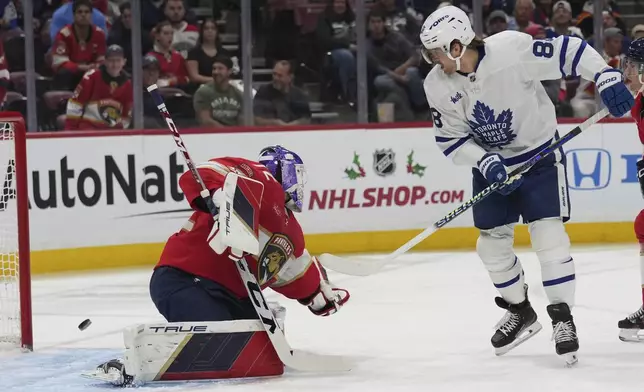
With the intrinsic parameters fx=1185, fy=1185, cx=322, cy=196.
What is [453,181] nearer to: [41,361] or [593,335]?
[593,335]

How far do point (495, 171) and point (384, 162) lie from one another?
3.33 meters

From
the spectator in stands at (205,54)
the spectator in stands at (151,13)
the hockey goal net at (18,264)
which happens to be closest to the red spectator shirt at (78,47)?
the spectator in stands at (151,13)

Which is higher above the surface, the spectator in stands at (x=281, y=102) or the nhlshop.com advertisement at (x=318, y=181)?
the spectator in stands at (x=281, y=102)

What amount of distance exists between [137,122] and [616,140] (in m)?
2.84

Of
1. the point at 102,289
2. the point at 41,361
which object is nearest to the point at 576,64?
the point at 41,361

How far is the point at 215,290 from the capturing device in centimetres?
361

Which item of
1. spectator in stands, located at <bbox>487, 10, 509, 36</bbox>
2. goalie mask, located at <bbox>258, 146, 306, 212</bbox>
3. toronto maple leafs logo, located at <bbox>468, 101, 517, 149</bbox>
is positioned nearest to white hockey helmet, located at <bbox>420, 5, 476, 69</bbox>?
toronto maple leafs logo, located at <bbox>468, 101, 517, 149</bbox>

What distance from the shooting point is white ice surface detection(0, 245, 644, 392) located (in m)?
3.51

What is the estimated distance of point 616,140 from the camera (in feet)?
23.3

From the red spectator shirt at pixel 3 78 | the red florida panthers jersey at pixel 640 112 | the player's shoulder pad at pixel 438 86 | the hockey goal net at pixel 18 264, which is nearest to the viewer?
the player's shoulder pad at pixel 438 86

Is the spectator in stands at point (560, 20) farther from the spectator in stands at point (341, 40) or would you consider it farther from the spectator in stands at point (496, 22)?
the spectator in stands at point (341, 40)

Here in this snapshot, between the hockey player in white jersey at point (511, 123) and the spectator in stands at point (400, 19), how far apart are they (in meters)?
3.46

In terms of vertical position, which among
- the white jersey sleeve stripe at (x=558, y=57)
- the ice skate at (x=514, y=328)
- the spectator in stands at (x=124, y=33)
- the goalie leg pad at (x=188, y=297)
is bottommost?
the ice skate at (x=514, y=328)

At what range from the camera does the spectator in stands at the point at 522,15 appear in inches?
296
